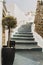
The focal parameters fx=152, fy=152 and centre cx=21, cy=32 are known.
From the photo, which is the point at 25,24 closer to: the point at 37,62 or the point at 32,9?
the point at 32,9

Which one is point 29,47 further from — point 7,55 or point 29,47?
point 7,55

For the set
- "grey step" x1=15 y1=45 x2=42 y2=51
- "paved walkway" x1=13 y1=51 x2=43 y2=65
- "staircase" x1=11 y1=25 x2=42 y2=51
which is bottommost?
"paved walkway" x1=13 y1=51 x2=43 y2=65

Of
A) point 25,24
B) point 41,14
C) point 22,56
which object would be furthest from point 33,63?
point 41,14

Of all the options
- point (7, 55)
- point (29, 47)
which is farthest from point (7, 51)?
point (29, 47)

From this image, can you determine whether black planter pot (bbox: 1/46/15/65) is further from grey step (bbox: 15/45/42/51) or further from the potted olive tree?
grey step (bbox: 15/45/42/51)

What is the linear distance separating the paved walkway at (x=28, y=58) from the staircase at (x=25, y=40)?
13cm

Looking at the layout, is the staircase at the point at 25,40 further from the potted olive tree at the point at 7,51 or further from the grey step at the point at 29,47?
the potted olive tree at the point at 7,51

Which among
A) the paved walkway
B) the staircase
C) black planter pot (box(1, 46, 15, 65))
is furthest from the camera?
the staircase

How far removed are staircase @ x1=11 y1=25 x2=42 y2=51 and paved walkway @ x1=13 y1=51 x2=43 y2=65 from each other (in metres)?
0.13

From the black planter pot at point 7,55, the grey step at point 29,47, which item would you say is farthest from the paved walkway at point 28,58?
the black planter pot at point 7,55

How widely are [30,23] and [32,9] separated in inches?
15.0

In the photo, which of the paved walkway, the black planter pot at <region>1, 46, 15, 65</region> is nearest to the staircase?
the paved walkway

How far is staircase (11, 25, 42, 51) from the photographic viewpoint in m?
4.01

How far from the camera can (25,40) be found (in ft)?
13.8
